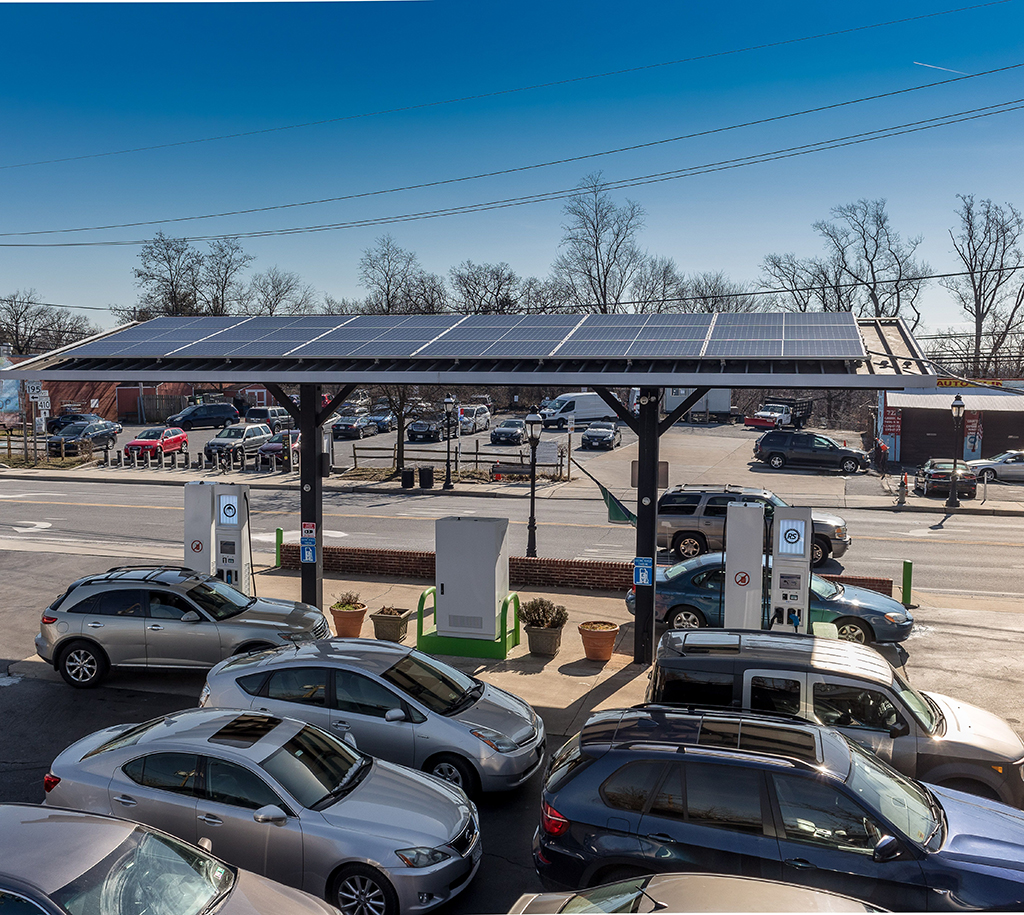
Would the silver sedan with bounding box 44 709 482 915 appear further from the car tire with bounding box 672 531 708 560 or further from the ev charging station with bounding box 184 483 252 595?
the car tire with bounding box 672 531 708 560

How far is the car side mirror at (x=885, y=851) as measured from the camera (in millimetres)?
5801

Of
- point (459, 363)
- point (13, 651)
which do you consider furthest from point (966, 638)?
point (13, 651)

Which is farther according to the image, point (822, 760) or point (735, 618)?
point (735, 618)

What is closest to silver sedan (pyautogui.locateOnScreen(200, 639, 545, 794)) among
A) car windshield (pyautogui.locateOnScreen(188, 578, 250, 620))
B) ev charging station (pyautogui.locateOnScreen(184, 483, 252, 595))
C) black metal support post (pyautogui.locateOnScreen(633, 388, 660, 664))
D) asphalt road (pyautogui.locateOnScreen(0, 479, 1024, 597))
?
car windshield (pyautogui.locateOnScreen(188, 578, 250, 620))

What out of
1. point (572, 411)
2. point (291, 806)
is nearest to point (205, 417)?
point (572, 411)

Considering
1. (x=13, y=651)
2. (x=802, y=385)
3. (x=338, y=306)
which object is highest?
(x=338, y=306)

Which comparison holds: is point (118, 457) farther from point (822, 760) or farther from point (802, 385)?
point (822, 760)

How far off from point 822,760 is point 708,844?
3.55 feet

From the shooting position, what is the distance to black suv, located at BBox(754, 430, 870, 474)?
41.0 meters

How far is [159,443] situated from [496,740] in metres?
39.2

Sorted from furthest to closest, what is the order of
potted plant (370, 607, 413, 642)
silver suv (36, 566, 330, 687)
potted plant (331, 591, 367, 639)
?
potted plant (331, 591, 367, 639) < potted plant (370, 607, 413, 642) < silver suv (36, 566, 330, 687)

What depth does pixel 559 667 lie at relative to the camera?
1322cm

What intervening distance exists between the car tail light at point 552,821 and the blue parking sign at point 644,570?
6.73 meters

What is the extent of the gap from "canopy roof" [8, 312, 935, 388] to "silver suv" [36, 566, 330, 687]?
3.22 m
